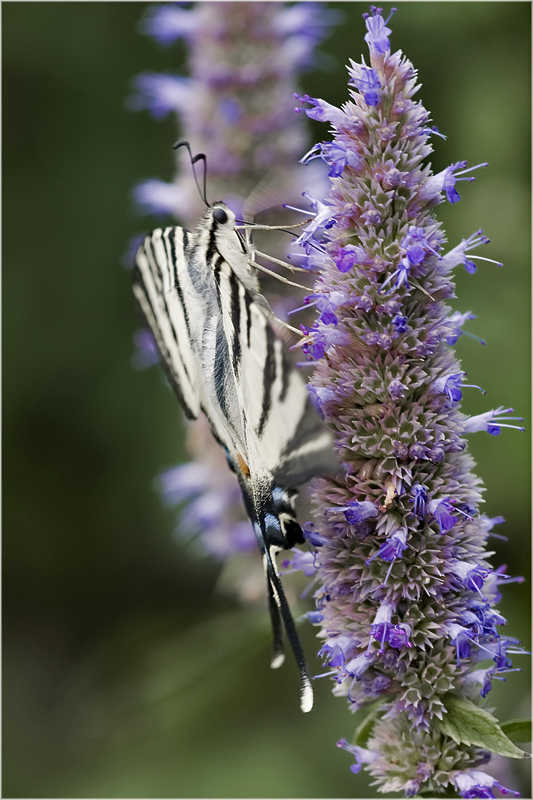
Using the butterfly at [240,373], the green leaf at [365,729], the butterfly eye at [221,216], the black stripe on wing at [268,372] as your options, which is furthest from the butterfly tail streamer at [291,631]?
the butterfly eye at [221,216]

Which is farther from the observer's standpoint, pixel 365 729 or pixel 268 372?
pixel 365 729

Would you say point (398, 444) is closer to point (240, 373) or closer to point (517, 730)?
point (240, 373)

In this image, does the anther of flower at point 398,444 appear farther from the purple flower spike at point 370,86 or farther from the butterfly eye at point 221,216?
the butterfly eye at point 221,216

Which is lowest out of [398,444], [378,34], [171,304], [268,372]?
[398,444]

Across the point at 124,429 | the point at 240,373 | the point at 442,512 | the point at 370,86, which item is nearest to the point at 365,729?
the point at 442,512

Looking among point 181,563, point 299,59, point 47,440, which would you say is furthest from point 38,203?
point 181,563

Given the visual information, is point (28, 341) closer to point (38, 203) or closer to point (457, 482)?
point (38, 203)

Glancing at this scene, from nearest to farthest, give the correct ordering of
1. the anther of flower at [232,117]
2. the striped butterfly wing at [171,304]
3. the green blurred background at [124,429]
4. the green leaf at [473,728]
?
the green leaf at [473,728], the striped butterfly wing at [171,304], the anther of flower at [232,117], the green blurred background at [124,429]

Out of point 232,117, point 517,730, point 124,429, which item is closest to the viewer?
point 517,730
